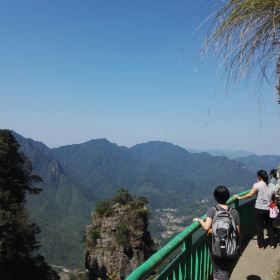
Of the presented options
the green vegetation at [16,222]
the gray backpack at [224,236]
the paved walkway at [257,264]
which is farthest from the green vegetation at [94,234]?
the gray backpack at [224,236]

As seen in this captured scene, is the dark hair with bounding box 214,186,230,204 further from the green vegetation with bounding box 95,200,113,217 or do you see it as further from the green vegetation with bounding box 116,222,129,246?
the green vegetation with bounding box 95,200,113,217

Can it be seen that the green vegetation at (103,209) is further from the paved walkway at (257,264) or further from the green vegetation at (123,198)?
the paved walkway at (257,264)

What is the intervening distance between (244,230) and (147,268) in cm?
753

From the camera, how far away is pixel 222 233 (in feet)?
16.3

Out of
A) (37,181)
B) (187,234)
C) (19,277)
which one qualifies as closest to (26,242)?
(19,277)

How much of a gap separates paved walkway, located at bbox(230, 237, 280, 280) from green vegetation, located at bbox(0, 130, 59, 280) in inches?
969

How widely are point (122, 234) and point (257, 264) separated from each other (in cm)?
4264

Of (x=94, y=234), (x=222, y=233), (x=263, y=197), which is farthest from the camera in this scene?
(x=94, y=234)

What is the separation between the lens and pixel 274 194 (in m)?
8.97

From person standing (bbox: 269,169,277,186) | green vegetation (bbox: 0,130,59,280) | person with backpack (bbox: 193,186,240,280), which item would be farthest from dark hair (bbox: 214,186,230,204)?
green vegetation (bbox: 0,130,59,280)

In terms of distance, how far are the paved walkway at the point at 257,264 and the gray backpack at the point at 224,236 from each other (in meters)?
2.50

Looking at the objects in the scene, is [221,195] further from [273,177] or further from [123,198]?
[123,198]

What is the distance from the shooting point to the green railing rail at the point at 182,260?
366cm

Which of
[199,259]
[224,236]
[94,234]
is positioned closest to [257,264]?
[199,259]
